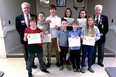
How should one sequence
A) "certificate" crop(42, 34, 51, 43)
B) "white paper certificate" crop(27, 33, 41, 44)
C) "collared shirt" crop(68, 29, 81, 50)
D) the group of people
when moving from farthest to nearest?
"certificate" crop(42, 34, 51, 43)
"collared shirt" crop(68, 29, 81, 50)
the group of people
"white paper certificate" crop(27, 33, 41, 44)

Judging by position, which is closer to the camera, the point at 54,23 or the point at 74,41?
the point at 74,41

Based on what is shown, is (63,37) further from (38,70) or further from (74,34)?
(38,70)

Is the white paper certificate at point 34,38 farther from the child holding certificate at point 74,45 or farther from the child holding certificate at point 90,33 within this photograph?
the child holding certificate at point 90,33

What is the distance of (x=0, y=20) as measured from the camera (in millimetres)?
4121

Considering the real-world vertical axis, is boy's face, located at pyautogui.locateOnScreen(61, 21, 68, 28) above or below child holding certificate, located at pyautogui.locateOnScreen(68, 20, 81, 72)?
above

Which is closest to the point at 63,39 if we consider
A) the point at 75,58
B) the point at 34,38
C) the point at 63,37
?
the point at 63,37

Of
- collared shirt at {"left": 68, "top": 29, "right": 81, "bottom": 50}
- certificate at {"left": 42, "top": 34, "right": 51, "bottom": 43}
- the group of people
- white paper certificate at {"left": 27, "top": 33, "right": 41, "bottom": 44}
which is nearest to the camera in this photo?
white paper certificate at {"left": 27, "top": 33, "right": 41, "bottom": 44}

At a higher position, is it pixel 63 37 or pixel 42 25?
pixel 42 25

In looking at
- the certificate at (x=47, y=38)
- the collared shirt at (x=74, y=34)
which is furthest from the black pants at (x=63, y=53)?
the certificate at (x=47, y=38)

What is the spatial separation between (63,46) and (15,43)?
240 cm

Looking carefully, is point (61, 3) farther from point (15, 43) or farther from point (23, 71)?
point (23, 71)

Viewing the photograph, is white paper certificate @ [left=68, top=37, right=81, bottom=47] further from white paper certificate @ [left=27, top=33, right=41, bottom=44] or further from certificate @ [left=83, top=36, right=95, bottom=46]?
white paper certificate @ [left=27, top=33, right=41, bottom=44]

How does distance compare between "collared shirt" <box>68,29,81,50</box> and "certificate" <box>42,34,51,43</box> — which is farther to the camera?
"certificate" <box>42,34,51,43</box>

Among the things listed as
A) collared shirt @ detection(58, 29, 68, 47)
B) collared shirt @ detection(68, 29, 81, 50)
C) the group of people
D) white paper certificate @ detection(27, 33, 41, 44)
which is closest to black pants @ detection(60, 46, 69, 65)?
the group of people
